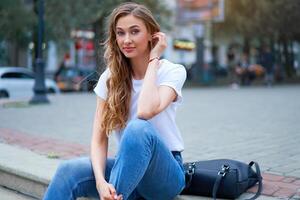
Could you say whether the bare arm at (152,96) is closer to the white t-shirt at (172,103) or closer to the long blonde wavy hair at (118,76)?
the white t-shirt at (172,103)

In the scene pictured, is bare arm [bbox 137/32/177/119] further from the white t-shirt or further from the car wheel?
the car wheel

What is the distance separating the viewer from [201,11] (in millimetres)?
21672

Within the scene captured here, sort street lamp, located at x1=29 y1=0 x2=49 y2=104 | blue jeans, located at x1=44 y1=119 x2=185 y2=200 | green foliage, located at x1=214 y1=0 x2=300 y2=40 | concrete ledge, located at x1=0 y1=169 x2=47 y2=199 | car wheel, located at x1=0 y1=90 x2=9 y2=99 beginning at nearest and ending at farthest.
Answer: blue jeans, located at x1=44 y1=119 x2=185 y2=200 < concrete ledge, located at x1=0 y1=169 x2=47 y2=199 < street lamp, located at x1=29 y1=0 x2=49 y2=104 < car wheel, located at x1=0 y1=90 x2=9 y2=99 < green foliage, located at x1=214 y1=0 x2=300 y2=40

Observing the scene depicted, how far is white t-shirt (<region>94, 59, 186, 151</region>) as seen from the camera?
3.05 meters

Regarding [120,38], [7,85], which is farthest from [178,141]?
[7,85]

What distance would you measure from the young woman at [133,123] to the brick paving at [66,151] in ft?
2.84

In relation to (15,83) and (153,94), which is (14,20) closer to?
(15,83)

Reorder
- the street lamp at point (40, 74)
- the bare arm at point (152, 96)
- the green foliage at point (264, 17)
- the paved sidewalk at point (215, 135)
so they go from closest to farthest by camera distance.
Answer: the bare arm at point (152, 96), the paved sidewalk at point (215, 135), the street lamp at point (40, 74), the green foliage at point (264, 17)

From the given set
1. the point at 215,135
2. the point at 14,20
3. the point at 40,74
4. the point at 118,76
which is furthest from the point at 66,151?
the point at 14,20

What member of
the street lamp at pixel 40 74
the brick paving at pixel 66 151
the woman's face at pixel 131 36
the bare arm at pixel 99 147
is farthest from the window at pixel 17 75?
the woman's face at pixel 131 36

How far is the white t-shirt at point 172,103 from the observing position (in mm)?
3055

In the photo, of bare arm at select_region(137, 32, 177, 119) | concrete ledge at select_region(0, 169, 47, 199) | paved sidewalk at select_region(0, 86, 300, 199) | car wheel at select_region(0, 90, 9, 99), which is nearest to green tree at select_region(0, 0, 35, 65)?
car wheel at select_region(0, 90, 9, 99)

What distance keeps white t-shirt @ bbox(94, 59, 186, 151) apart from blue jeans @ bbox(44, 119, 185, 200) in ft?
0.35

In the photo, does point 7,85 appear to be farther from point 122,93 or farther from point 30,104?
point 122,93
